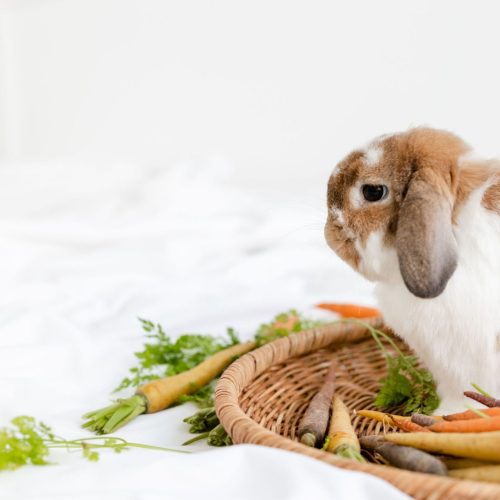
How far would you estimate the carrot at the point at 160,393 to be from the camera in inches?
58.3

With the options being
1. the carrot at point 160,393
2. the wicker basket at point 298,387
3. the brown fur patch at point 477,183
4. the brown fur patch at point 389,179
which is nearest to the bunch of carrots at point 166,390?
the carrot at point 160,393

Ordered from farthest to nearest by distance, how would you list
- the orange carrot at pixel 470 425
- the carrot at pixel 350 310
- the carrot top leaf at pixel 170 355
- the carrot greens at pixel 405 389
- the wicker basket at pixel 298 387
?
1. the carrot at pixel 350 310
2. the carrot top leaf at pixel 170 355
3. the carrot greens at pixel 405 389
4. the orange carrot at pixel 470 425
5. the wicker basket at pixel 298 387

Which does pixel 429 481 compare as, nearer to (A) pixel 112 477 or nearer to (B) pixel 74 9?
(A) pixel 112 477

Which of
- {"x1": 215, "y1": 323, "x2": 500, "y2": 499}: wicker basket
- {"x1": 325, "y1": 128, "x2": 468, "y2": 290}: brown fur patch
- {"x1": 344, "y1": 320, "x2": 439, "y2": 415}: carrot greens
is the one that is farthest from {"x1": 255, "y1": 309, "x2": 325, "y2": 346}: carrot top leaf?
{"x1": 325, "y1": 128, "x2": 468, "y2": 290}: brown fur patch

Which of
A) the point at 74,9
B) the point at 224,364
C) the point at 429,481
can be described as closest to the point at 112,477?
the point at 429,481

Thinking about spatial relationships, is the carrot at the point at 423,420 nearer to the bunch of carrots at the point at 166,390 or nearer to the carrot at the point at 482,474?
the carrot at the point at 482,474

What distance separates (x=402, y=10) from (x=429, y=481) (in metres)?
3.38

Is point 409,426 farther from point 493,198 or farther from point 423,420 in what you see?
point 493,198

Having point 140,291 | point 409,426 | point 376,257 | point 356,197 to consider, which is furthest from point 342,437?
point 140,291

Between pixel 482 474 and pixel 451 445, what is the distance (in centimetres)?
8

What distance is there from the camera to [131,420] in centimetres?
154

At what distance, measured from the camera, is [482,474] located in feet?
3.49

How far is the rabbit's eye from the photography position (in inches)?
53.4

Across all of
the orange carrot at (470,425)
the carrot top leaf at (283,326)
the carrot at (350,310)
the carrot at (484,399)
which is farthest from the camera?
the carrot at (350,310)
